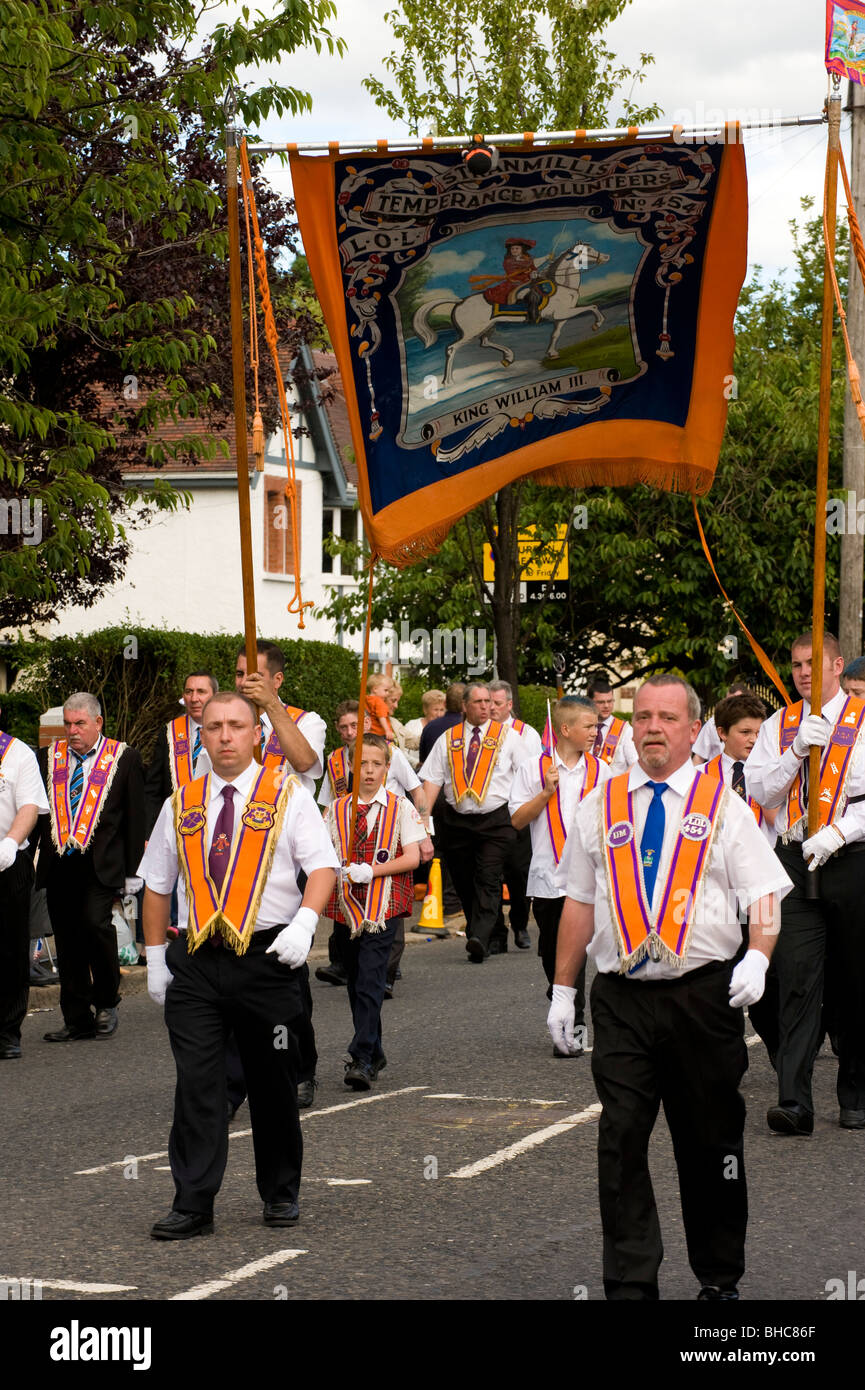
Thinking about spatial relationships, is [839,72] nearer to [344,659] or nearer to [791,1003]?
[791,1003]

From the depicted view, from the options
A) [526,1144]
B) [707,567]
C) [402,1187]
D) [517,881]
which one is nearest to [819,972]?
[526,1144]

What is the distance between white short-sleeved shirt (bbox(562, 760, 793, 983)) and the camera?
5535 millimetres

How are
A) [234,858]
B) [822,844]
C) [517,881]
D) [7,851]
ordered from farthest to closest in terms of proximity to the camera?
1. [517,881]
2. [7,851]
3. [822,844]
4. [234,858]

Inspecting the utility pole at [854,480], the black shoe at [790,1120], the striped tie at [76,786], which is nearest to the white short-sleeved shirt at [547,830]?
the black shoe at [790,1120]

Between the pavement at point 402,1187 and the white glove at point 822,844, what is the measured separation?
3.96 feet

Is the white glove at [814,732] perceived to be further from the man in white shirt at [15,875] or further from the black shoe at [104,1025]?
the black shoe at [104,1025]

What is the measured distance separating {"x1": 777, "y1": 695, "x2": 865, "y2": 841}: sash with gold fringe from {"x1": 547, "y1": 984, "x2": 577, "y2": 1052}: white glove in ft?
9.78

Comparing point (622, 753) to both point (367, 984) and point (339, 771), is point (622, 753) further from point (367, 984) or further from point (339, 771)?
point (367, 984)

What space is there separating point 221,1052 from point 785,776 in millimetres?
3081

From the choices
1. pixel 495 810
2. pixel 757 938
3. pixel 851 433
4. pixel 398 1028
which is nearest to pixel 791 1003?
pixel 757 938

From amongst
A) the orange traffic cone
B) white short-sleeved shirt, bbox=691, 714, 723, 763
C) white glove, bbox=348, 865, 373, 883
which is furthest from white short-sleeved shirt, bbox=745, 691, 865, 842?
the orange traffic cone

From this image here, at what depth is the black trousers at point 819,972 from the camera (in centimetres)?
836

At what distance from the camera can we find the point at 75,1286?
19.3ft

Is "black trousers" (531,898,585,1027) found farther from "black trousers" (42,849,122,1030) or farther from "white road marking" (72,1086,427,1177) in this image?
"black trousers" (42,849,122,1030)
